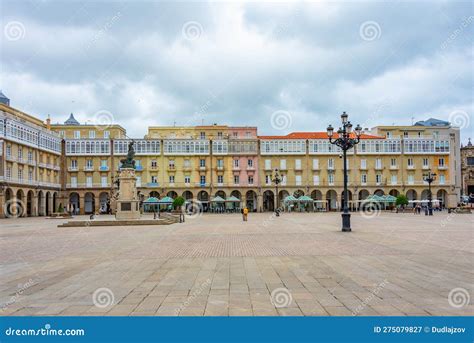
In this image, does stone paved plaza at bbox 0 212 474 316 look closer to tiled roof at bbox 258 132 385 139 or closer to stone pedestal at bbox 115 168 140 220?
stone pedestal at bbox 115 168 140 220

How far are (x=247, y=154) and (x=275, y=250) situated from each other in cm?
5363

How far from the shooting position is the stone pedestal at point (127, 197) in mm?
31969

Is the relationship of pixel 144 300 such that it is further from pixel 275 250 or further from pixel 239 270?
pixel 275 250

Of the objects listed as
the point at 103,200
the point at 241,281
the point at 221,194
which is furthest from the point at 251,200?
the point at 241,281

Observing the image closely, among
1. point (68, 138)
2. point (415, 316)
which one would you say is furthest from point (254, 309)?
point (68, 138)

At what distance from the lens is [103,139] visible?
215ft

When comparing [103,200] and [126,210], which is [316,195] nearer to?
[103,200]

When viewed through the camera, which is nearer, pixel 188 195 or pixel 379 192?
pixel 188 195

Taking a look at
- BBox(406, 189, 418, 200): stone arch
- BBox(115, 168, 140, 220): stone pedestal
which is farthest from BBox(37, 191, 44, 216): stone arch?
BBox(406, 189, 418, 200): stone arch

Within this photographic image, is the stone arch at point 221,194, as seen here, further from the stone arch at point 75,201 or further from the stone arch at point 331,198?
the stone arch at point 75,201

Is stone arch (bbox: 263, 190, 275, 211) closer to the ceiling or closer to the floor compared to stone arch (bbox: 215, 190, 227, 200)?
closer to the floor

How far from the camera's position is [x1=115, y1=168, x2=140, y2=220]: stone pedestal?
3197cm

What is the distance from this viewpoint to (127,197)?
3244 centimetres

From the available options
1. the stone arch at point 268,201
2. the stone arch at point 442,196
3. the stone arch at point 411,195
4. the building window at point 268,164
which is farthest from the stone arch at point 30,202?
the stone arch at point 442,196
